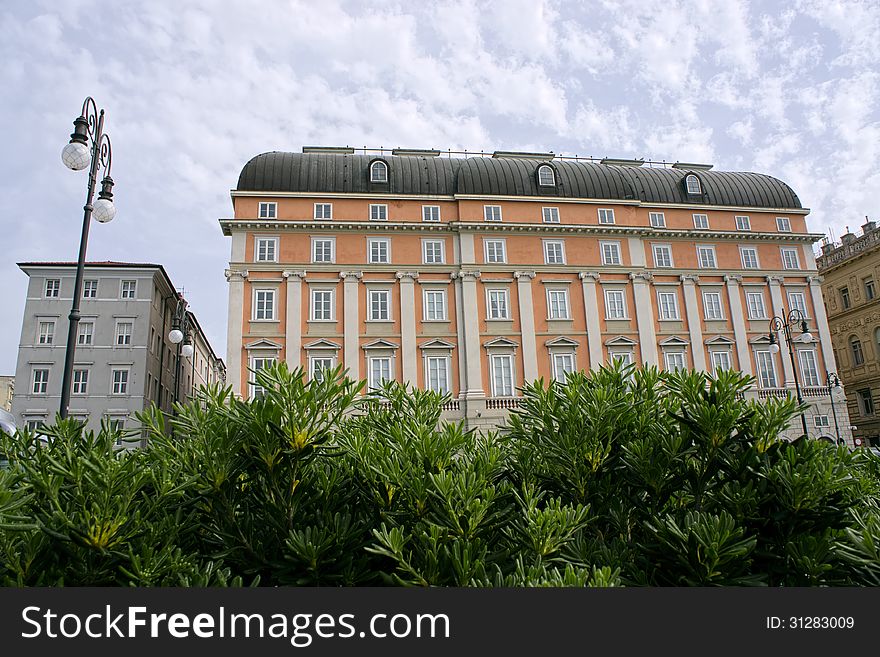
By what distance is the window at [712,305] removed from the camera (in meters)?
40.0

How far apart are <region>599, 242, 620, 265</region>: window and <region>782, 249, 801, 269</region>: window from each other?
12097mm

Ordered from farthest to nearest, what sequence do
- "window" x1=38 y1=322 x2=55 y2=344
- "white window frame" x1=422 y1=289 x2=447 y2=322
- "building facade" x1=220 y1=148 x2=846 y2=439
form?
"window" x1=38 y1=322 x2=55 y2=344, "white window frame" x1=422 y1=289 x2=447 y2=322, "building facade" x1=220 y1=148 x2=846 y2=439

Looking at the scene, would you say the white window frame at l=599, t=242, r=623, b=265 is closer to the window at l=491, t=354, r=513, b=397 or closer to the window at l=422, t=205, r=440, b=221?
the window at l=491, t=354, r=513, b=397

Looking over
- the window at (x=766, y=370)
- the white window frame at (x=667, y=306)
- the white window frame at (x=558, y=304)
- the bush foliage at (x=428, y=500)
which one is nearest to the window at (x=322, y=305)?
the white window frame at (x=558, y=304)

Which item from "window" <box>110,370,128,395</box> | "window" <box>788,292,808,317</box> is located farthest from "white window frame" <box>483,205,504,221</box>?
"window" <box>110,370,128,395</box>

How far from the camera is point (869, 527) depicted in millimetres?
2295

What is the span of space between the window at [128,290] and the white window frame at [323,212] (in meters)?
A: 16.8

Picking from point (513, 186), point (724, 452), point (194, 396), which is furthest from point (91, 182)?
point (513, 186)

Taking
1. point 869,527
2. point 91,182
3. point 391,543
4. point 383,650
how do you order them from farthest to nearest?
point 91,182 < point 869,527 < point 391,543 < point 383,650

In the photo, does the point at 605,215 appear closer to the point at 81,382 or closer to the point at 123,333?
the point at 123,333

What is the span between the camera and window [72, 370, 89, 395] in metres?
42.0

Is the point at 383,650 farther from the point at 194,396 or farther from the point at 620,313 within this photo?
the point at 620,313

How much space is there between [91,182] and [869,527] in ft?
43.1

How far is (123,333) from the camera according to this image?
4378 centimetres
